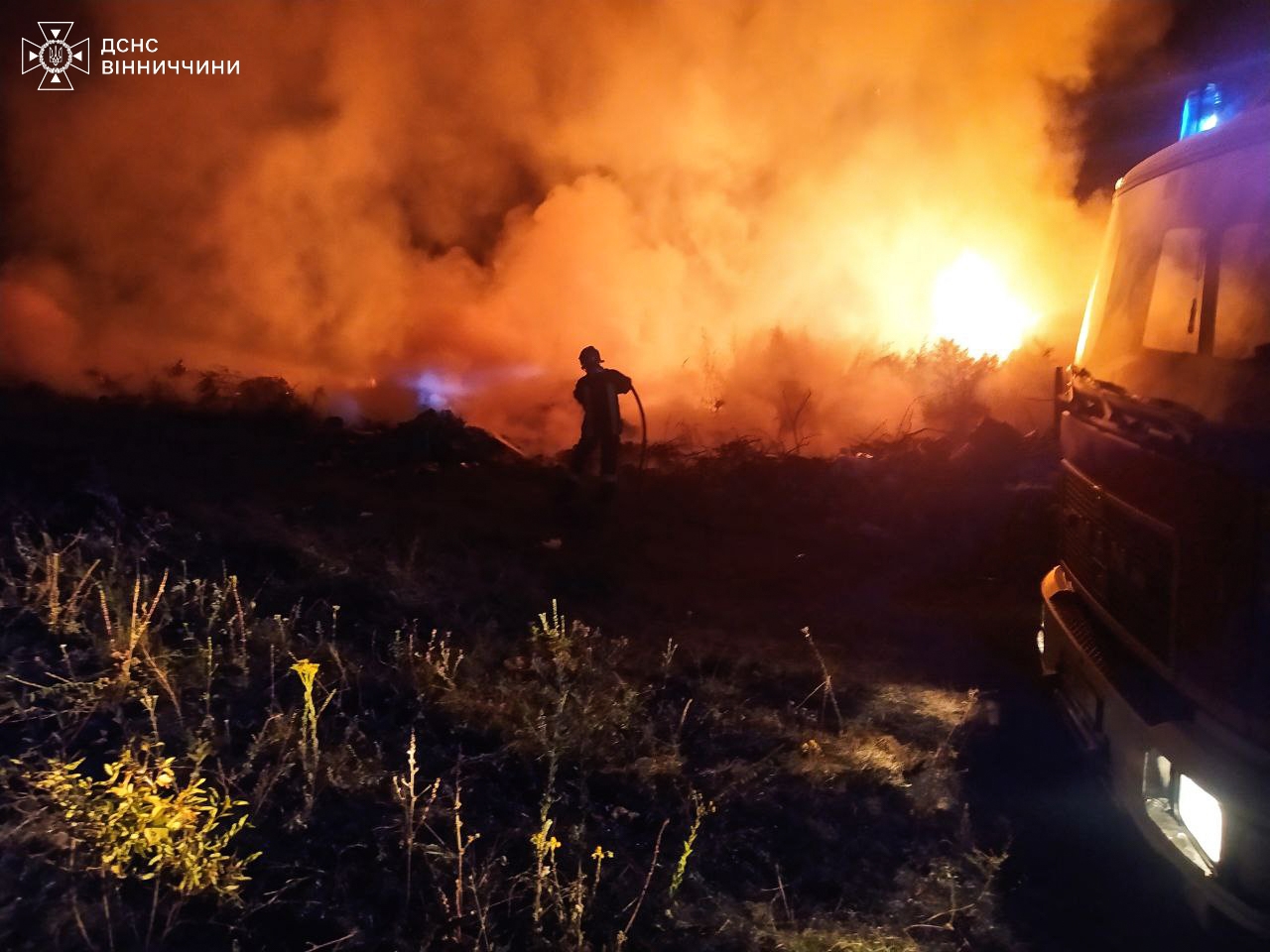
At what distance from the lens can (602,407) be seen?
6730 millimetres

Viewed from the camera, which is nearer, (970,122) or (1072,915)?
(1072,915)

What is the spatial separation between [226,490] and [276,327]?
583 cm

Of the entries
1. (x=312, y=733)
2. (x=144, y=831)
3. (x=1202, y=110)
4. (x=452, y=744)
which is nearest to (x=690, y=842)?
(x=452, y=744)

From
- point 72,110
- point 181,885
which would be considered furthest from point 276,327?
point 181,885

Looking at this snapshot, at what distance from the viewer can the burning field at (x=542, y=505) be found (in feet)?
8.28

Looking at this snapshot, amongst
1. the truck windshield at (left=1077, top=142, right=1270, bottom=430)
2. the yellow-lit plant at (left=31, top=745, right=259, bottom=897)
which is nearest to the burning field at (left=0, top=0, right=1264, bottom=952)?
the yellow-lit plant at (left=31, top=745, right=259, bottom=897)

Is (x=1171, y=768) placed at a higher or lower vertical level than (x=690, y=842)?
higher

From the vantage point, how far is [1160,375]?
2760 millimetres

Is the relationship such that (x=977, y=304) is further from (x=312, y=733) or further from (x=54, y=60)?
(x=54, y=60)

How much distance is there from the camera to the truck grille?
7.77 feet

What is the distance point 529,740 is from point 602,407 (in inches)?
154

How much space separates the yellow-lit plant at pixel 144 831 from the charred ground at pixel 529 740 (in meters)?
0.02

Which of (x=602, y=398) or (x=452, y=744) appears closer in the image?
(x=452, y=744)

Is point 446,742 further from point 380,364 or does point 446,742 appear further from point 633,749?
point 380,364
